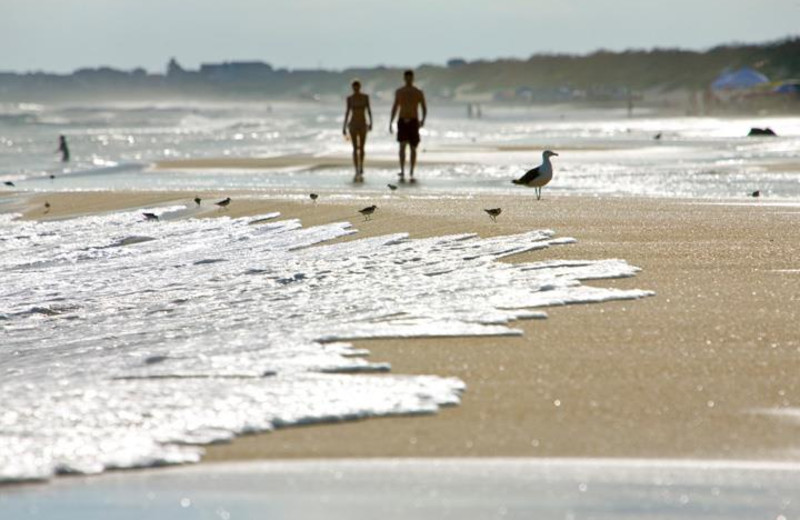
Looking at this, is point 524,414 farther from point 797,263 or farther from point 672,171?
point 672,171

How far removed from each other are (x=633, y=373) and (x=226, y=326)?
7.70 ft

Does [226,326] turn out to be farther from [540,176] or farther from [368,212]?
[540,176]

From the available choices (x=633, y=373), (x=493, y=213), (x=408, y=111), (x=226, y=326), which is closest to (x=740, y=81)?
(x=408, y=111)

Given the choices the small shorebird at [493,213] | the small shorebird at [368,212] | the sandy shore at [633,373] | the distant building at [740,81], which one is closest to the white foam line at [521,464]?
the sandy shore at [633,373]

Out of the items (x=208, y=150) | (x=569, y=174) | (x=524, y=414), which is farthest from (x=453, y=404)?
(x=208, y=150)

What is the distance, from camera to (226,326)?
6.64 metres

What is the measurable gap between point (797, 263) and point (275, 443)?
437 centimetres

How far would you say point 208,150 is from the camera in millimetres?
38438

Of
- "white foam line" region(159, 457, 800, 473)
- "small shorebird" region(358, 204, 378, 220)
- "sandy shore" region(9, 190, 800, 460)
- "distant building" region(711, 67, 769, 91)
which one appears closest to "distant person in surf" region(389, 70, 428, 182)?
"small shorebird" region(358, 204, 378, 220)

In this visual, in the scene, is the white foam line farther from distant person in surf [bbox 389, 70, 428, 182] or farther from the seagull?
distant person in surf [bbox 389, 70, 428, 182]

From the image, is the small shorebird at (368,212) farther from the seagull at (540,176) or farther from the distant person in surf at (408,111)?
the distant person in surf at (408,111)

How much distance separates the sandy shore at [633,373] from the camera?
426cm

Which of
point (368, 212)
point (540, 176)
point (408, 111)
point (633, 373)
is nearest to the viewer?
point (633, 373)

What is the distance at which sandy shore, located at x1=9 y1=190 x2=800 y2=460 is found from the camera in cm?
426
